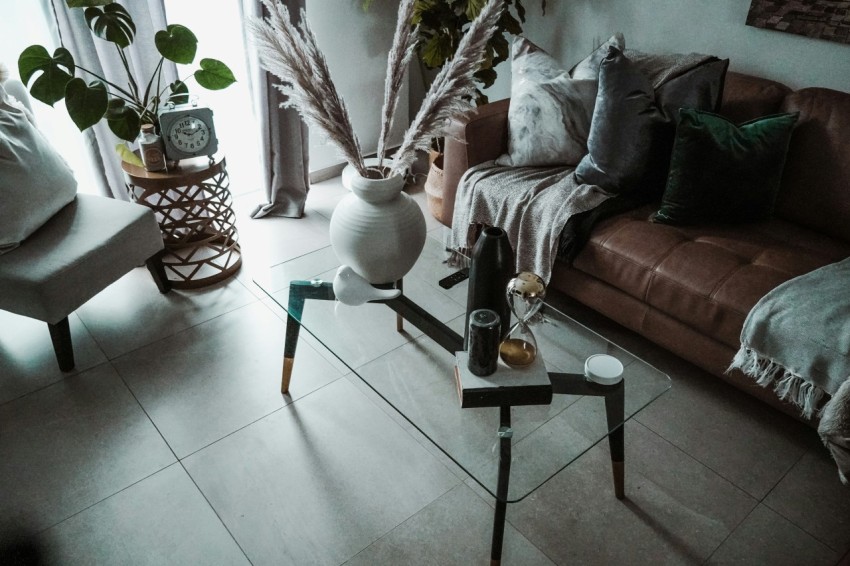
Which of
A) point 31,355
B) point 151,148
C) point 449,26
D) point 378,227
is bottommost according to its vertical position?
point 31,355

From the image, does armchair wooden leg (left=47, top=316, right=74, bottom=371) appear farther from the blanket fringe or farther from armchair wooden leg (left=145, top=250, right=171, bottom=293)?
the blanket fringe

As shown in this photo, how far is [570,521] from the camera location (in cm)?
159

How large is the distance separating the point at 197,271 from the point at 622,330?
5.67 feet

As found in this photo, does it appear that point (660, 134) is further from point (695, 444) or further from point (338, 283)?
point (338, 283)

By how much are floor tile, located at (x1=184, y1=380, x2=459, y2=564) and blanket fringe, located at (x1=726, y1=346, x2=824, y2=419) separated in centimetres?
89

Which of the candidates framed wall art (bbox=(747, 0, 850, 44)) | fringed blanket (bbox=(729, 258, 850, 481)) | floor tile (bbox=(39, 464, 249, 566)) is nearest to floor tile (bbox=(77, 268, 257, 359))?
floor tile (bbox=(39, 464, 249, 566))

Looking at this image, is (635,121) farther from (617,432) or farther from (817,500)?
(817,500)

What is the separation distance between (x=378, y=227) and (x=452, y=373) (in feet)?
1.37

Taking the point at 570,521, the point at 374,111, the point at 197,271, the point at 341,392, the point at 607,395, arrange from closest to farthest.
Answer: the point at 607,395 → the point at 570,521 → the point at 341,392 → the point at 197,271 → the point at 374,111

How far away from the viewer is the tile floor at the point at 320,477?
1.53 metres

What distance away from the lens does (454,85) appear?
4.61 ft

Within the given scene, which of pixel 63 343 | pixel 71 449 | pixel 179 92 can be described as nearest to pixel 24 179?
pixel 63 343

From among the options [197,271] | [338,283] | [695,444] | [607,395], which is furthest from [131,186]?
[695,444]

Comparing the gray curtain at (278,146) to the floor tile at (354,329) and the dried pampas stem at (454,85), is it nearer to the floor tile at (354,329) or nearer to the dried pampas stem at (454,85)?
the floor tile at (354,329)
